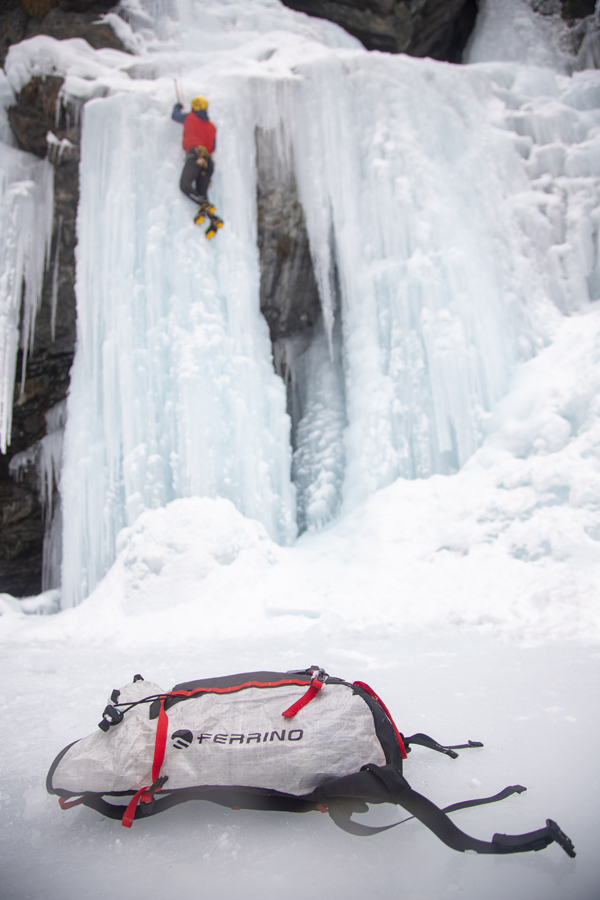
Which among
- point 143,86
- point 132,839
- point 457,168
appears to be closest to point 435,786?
point 132,839

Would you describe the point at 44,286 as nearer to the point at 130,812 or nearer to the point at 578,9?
the point at 130,812

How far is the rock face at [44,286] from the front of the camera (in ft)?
17.5

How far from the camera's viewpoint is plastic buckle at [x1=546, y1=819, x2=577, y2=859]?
91 centimetres

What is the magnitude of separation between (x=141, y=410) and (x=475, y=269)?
3543mm

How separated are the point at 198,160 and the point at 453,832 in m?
5.29

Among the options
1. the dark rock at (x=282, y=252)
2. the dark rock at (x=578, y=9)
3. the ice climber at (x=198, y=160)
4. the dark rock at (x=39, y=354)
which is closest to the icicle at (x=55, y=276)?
the dark rock at (x=39, y=354)

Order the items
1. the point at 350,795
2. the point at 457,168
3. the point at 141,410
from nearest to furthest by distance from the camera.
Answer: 1. the point at 350,795
2. the point at 141,410
3. the point at 457,168

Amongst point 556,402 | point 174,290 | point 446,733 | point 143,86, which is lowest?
point 446,733

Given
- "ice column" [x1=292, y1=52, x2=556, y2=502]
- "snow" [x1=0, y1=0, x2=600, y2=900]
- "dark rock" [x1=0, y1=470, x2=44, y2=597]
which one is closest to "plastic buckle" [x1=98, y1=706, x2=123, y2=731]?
"snow" [x1=0, y1=0, x2=600, y2=900]

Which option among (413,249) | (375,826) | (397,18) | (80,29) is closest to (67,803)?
(375,826)

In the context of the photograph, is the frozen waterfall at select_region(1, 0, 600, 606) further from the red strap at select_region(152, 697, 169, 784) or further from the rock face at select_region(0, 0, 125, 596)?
the red strap at select_region(152, 697, 169, 784)

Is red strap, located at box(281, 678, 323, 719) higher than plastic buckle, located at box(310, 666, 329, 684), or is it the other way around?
plastic buckle, located at box(310, 666, 329, 684)

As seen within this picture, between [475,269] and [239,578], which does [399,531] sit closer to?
[239,578]

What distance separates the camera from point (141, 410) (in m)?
4.73
